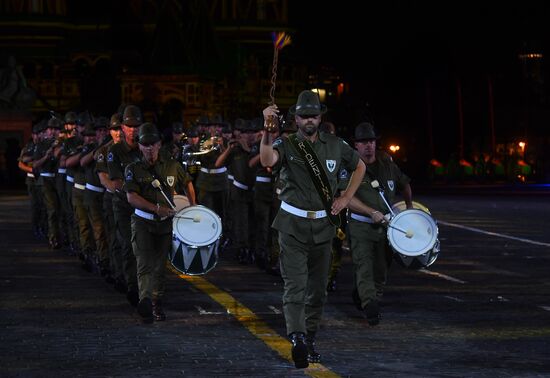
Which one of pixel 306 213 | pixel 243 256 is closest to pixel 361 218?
pixel 306 213

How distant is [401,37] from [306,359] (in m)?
76.6

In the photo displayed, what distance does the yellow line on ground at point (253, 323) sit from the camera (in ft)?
41.1

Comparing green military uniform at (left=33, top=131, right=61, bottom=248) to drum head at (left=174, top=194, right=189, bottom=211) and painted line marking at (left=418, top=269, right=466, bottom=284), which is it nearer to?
painted line marking at (left=418, top=269, right=466, bottom=284)

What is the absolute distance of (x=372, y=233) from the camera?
626 inches

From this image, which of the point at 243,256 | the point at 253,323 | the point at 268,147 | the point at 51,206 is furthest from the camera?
the point at 51,206

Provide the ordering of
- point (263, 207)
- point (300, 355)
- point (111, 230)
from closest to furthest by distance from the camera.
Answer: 1. point (300, 355)
2. point (111, 230)
3. point (263, 207)

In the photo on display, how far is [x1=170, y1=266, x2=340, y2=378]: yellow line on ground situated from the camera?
1252cm

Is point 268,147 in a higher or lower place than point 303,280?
higher

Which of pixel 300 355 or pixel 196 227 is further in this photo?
pixel 196 227

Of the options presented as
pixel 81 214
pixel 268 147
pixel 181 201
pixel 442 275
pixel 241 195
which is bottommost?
pixel 442 275

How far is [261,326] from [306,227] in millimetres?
2141

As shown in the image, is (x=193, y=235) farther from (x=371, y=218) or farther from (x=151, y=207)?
(x=371, y=218)

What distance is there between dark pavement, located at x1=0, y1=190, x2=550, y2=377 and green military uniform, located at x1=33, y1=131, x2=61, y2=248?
2369mm

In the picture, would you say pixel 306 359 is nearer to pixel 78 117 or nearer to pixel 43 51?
pixel 78 117
